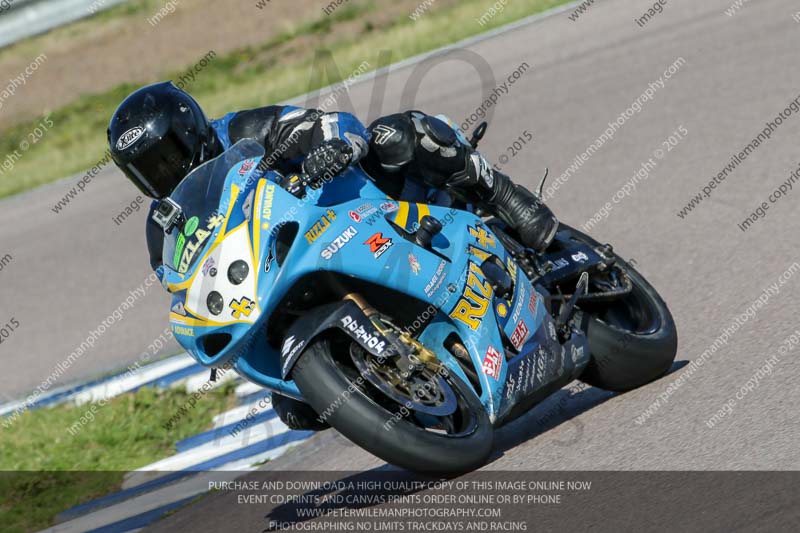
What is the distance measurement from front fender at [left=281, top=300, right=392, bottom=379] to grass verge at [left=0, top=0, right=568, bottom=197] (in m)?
9.65

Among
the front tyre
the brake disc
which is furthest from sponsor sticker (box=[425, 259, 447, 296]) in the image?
the front tyre

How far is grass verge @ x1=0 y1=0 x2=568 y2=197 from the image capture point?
48.2 feet

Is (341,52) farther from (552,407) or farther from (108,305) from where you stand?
(552,407)

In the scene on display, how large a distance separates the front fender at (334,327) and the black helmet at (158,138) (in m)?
0.91

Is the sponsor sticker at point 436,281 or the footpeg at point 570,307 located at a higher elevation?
the sponsor sticker at point 436,281

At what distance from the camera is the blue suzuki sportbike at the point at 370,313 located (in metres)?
4.22

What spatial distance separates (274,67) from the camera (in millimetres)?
16906

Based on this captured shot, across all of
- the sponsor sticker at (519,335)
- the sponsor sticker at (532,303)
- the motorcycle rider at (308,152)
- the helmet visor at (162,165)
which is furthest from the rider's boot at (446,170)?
the helmet visor at (162,165)

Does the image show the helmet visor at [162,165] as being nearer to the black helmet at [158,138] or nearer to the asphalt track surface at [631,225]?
the black helmet at [158,138]

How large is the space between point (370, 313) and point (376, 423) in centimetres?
52

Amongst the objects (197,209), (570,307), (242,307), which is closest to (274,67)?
(570,307)

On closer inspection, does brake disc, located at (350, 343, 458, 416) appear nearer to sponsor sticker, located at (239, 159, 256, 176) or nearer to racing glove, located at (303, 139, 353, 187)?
racing glove, located at (303, 139, 353, 187)

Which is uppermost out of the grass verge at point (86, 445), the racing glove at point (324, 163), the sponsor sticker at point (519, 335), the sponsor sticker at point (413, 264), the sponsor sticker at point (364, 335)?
the racing glove at point (324, 163)

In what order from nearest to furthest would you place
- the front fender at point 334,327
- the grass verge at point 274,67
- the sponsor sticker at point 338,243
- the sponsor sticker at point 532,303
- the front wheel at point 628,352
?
Answer: the front fender at point 334,327 → the sponsor sticker at point 338,243 → the sponsor sticker at point 532,303 → the front wheel at point 628,352 → the grass verge at point 274,67
